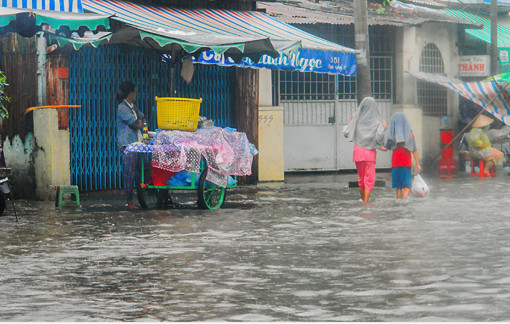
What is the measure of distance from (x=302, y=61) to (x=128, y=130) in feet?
14.2

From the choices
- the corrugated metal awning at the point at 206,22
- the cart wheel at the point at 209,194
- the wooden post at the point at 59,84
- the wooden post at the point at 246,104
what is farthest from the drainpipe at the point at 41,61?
the wooden post at the point at 246,104

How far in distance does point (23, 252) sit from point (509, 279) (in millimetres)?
4629

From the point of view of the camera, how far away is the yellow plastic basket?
13969 millimetres

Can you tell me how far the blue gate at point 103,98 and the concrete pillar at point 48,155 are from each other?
0.46m

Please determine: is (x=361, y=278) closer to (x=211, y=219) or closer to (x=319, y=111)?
(x=211, y=219)

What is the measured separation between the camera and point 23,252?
9594 millimetres

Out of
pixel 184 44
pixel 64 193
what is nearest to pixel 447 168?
pixel 184 44

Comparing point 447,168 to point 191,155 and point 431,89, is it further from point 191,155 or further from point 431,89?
point 191,155

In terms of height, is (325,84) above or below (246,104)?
above

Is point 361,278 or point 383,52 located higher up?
point 383,52

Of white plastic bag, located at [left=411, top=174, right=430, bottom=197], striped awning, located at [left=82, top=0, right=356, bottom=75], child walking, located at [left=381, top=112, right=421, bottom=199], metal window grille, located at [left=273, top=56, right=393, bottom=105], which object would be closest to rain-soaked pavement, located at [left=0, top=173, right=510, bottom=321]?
white plastic bag, located at [left=411, top=174, right=430, bottom=197]

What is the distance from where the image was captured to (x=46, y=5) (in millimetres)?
14023

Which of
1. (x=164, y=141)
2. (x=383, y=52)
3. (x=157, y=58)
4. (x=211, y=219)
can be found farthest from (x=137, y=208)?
(x=383, y=52)

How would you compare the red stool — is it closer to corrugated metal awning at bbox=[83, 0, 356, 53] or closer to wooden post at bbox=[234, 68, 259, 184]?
wooden post at bbox=[234, 68, 259, 184]
